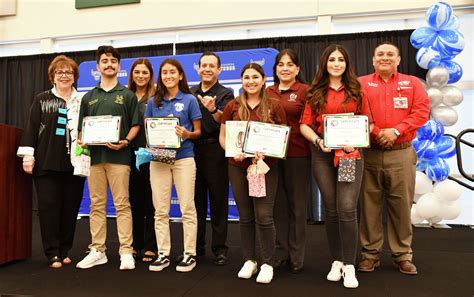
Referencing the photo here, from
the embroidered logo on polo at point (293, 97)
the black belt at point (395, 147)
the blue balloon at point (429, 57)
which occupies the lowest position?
the black belt at point (395, 147)

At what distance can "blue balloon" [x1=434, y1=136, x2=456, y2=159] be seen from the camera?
176 inches

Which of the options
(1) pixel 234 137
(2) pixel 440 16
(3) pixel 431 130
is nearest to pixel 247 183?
(1) pixel 234 137

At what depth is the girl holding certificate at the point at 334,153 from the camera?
2.40m

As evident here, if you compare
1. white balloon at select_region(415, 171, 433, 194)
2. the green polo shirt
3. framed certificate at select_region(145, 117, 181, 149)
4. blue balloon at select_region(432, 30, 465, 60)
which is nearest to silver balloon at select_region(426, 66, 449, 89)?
blue balloon at select_region(432, 30, 465, 60)

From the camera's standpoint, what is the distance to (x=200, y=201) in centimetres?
312

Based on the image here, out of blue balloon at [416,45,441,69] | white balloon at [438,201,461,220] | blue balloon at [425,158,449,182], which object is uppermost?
blue balloon at [416,45,441,69]

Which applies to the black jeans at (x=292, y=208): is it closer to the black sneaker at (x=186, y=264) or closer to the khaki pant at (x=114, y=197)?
the black sneaker at (x=186, y=264)

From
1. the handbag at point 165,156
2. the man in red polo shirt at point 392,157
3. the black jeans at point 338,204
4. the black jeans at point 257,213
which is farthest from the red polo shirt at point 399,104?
the handbag at point 165,156

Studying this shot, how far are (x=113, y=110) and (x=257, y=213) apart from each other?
133cm

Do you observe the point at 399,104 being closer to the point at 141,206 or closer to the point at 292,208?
the point at 292,208

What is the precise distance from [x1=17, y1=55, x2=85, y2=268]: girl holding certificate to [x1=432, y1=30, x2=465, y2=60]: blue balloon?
399cm

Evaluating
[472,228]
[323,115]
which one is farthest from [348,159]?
[472,228]

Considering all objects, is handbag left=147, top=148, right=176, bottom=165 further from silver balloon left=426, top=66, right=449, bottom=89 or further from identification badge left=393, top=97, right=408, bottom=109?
silver balloon left=426, top=66, right=449, bottom=89

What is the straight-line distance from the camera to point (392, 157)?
8.86 ft
